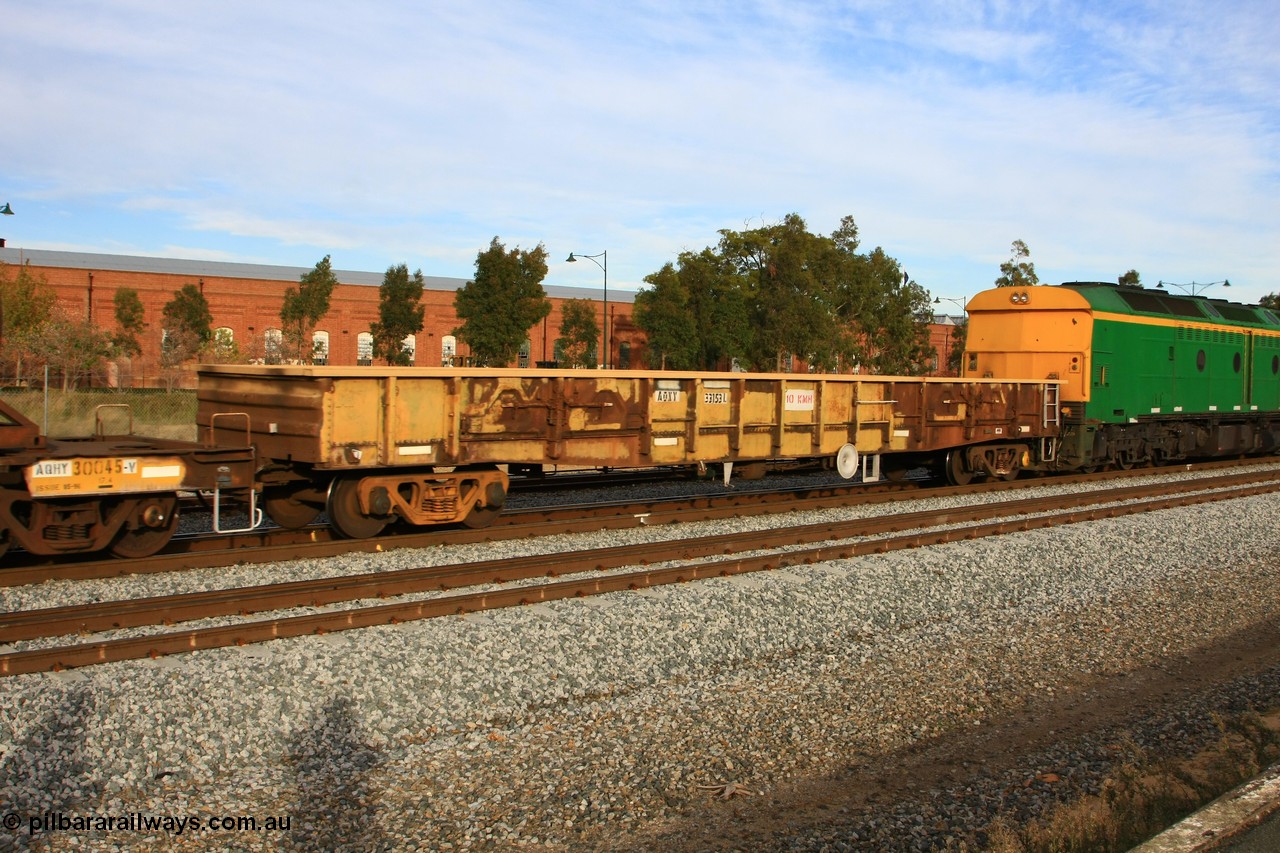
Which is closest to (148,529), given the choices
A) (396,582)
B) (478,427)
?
(396,582)

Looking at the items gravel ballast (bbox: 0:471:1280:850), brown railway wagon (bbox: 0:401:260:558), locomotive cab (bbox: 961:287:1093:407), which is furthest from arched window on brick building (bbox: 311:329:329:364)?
gravel ballast (bbox: 0:471:1280:850)

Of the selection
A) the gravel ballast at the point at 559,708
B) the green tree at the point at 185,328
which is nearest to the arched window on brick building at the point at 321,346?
the green tree at the point at 185,328

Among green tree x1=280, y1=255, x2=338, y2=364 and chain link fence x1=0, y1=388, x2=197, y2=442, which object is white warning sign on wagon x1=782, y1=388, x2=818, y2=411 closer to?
chain link fence x1=0, y1=388, x2=197, y2=442

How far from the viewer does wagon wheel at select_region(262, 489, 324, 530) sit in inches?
471

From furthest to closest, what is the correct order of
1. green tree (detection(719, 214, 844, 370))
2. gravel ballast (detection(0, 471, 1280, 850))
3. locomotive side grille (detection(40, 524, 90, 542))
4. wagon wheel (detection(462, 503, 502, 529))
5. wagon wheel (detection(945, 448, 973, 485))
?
1. green tree (detection(719, 214, 844, 370))
2. wagon wheel (detection(945, 448, 973, 485))
3. wagon wheel (detection(462, 503, 502, 529))
4. locomotive side grille (detection(40, 524, 90, 542))
5. gravel ballast (detection(0, 471, 1280, 850))

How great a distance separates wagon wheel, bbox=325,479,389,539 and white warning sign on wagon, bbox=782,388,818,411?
20.8 feet

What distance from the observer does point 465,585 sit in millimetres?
9445

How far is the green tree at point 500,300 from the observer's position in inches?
1567

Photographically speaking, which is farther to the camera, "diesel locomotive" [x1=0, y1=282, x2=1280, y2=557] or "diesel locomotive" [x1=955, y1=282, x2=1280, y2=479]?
"diesel locomotive" [x1=955, y1=282, x2=1280, y2=479]

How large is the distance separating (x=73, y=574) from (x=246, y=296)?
168 feet

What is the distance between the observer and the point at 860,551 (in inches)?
450

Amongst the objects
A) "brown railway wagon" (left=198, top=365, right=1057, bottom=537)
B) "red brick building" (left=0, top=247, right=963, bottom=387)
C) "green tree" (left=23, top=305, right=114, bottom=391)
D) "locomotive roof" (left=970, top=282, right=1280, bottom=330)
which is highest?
"red brick building" (left=0, top=247, right=963, bottom=387)

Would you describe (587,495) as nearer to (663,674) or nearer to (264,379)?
(264,379)

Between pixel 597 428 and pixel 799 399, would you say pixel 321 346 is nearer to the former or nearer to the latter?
pixel 799 399
